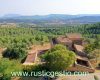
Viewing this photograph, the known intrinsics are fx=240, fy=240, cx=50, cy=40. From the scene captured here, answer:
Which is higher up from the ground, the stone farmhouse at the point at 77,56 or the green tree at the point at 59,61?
the green tree at the point at 59,61

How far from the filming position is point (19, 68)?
31250 millimetres

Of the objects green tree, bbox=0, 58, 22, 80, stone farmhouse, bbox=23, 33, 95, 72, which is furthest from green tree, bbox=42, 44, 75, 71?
green tree, bbox=0, 58, 22, 80

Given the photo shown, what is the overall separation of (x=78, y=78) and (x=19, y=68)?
7.72m

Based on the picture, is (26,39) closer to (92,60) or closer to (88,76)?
(92,60)

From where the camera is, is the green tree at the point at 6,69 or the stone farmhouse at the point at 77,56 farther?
the stone farmhouse at the point at 77,56

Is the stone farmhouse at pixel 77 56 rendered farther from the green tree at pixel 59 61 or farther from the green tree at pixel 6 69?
the green tree at pixel 6 69

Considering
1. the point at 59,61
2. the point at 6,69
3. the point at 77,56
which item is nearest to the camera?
the point at 6,69

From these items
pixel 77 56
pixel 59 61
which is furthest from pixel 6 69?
pixel 77 56

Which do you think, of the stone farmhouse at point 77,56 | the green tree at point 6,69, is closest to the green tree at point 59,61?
the stone farmhouse at point 77,56

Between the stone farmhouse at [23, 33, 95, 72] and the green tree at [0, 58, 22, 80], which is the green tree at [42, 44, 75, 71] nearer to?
the stone farmhouse at [23, 33, 95, 72]

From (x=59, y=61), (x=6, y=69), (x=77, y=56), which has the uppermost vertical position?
(x=59, y=61)

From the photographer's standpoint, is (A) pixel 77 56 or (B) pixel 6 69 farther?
(A) pixel 77 56

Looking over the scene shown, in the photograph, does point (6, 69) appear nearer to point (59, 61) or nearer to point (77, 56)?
point (59, 61)

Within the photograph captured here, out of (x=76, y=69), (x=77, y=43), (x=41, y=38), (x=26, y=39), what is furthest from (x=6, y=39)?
(x=76, y=69)
